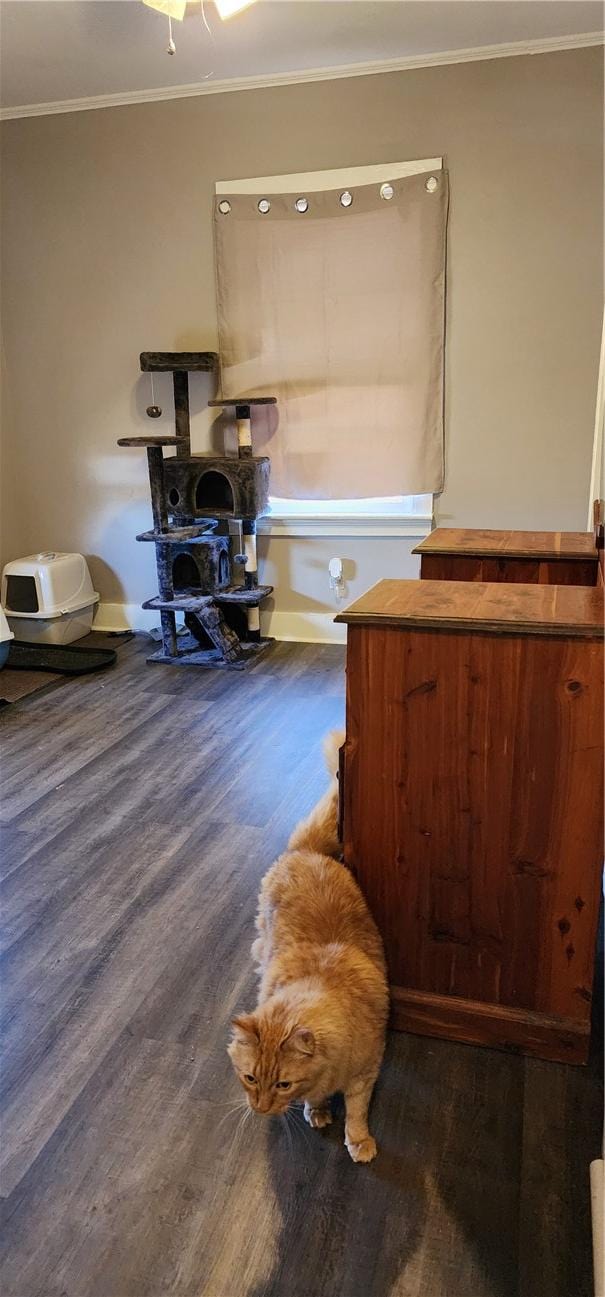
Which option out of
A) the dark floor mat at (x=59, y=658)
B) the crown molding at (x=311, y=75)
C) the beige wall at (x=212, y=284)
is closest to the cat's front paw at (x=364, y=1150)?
the dark floor mat at (x=59, y=658)

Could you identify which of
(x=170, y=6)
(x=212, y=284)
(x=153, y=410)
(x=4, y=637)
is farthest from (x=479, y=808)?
(x=212, y=284)

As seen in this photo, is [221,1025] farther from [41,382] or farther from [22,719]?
[41,382]

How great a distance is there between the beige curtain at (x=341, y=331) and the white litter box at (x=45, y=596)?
120 cm

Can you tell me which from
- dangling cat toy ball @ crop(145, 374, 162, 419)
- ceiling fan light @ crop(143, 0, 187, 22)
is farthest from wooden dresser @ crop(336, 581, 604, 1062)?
dangling cat toy ball @ crop(145, 374, 162, 419)

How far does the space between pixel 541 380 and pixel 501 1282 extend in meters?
3.24

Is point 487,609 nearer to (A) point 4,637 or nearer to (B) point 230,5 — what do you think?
(B) point 230,5

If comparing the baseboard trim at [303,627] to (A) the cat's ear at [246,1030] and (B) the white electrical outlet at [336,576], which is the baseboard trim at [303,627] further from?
(A) the cat's ear at [246,1030]

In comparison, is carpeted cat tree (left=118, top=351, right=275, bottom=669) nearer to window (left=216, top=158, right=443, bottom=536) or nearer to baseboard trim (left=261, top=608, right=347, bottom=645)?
baseboard trim (left=261, top=608, right=347, bottom=645)

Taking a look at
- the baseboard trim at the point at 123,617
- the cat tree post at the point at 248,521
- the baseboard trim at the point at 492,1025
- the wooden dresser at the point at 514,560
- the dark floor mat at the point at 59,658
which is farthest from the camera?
the baseboard trim at the point at 123,617

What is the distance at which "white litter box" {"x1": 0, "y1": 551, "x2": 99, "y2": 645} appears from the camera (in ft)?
13.3

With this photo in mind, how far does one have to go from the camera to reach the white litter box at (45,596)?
4.05 m

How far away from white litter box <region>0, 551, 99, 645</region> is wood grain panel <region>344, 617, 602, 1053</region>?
116 inches

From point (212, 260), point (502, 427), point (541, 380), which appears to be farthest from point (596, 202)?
point (212, 260)

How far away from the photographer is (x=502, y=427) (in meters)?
3.59
